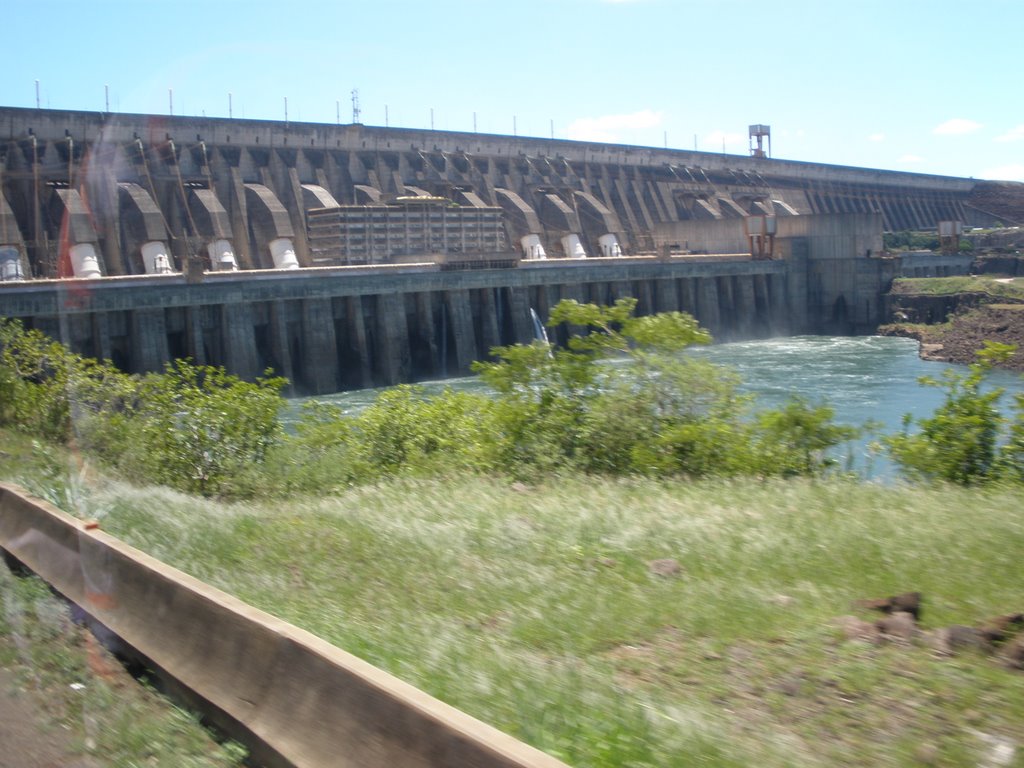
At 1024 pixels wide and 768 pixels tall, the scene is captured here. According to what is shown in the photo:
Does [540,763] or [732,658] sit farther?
[732,658]

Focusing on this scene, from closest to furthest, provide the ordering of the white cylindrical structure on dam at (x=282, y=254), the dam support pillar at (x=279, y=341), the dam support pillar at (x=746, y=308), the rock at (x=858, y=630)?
1. the rock at (x=858, y=630)
2. the dam support pillar at (x=279, y=341)
3. the white cylindrical structure on dam at (x=282, y=254)
4. the dam support pillar at (x=746, y=308)

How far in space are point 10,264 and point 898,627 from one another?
30.3 m

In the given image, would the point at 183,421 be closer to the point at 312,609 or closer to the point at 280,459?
the point at 280,459

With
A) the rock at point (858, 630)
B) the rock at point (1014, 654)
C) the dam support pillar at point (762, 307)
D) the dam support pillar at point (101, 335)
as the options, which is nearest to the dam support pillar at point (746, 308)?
the dam support pillar at point (762, 307)

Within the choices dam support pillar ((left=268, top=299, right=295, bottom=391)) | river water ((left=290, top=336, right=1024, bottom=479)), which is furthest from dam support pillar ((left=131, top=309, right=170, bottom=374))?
river water ((left=290, top=336, right=1024, bottom=479))

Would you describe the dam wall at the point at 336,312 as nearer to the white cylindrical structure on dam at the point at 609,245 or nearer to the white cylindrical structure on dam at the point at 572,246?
the white cylindrical structure on dam at the point at 572,246

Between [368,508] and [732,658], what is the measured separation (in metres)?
4.23

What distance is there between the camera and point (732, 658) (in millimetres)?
4469

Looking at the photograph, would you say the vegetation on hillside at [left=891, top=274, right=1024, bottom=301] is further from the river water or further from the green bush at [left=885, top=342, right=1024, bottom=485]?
the green bush at [left=885, top=342, right=1024, bottom=485]

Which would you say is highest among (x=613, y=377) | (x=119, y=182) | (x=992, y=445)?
(x=119, y=182)

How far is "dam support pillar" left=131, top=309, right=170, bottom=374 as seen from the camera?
25.8 metres

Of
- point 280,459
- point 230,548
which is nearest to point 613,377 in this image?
point 280,459

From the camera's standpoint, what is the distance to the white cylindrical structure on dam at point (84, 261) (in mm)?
30234

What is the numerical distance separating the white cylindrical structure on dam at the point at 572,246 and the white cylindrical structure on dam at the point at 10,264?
80.6 ft
